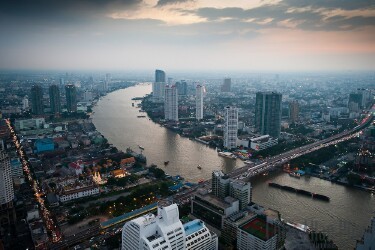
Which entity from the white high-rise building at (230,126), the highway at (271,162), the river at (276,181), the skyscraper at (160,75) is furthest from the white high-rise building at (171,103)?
the skyscraper at (160,75)

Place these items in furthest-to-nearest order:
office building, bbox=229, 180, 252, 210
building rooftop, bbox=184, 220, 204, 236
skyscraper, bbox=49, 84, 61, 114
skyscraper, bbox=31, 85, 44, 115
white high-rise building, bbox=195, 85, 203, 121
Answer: skyscraper, bbox=49, 84, 61, 114, white high-rise building, bbox=195, 85, 203, 121, skyscraper, bbox=31, 85, 44, 115, office building, bbox=229, 180, 252, 210, building rooftop, bbox=184, 220, 204, 236

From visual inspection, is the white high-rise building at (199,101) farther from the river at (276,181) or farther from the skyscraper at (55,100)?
the skyscraper at (55,100)

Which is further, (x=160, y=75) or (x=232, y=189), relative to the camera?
(x=160, y=75)

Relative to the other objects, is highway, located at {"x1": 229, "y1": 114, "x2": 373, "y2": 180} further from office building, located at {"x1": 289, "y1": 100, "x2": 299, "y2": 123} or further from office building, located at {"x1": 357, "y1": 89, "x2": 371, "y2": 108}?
office building, located at {"x1": 357, "y1": 89, "x2": 371, "y2": 108}

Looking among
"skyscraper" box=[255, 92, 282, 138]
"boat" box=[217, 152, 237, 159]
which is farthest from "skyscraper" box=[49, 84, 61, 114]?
"skyscraper" box=[255, 92, 282, 138]

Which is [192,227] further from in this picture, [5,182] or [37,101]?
[37,101]

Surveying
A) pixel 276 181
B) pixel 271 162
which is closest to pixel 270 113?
pixel 271 162
